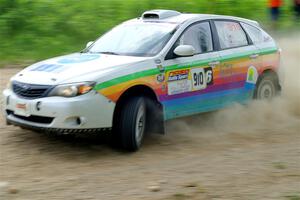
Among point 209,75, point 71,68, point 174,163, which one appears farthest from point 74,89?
point 209,75

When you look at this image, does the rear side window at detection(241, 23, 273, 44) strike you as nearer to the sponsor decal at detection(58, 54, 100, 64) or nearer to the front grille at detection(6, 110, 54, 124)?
the sponsor decal at detection(58, 54, 100, 64)

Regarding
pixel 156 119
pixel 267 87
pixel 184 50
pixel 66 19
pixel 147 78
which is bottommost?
pixel 267 87

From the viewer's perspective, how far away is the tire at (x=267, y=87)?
985 cm

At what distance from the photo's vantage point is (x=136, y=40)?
866cm

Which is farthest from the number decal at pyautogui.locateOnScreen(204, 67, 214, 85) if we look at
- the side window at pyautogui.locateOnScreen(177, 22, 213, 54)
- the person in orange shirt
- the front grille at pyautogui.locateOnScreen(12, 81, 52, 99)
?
the person in orange shirt

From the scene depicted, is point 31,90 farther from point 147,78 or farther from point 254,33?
point 254,33

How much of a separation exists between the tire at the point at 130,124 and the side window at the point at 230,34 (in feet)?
7.16

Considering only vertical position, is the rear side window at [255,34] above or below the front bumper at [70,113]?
above

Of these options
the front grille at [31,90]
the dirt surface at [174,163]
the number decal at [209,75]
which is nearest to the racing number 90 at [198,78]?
the number decal at [209,75]

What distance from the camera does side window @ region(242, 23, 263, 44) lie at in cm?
989

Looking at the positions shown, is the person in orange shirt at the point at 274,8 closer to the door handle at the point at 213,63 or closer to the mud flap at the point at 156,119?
the door handle at the point at 213,63

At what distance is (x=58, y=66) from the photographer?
7797 mm

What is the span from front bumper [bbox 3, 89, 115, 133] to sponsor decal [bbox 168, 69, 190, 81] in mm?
1146

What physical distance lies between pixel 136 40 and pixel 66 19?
818cm
